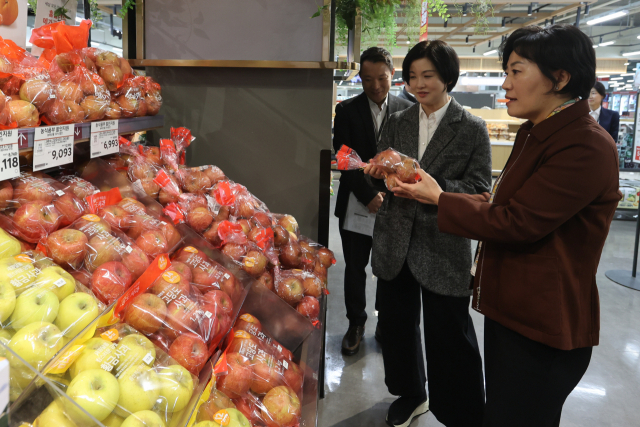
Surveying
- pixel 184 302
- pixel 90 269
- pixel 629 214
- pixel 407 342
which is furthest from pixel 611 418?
pixel 629 214

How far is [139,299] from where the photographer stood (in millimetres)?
1122

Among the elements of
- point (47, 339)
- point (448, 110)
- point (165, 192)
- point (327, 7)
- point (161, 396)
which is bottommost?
point (161, 396)

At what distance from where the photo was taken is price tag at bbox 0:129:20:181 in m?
1.04

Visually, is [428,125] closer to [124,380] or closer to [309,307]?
[309,307]

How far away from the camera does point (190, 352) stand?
3.53ft

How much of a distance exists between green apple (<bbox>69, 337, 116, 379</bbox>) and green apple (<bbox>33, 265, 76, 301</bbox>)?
6.1 inches

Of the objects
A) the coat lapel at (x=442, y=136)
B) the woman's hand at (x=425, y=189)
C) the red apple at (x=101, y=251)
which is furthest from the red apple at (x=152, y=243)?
the coat lapel at (x=442, y=136)

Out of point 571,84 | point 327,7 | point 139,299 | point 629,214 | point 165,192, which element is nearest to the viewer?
point 139,299

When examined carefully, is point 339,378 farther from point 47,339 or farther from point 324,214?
point 47,339

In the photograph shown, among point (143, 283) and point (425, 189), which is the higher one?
point (425, 189)

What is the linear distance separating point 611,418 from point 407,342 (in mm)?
1205

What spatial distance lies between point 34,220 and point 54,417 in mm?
643

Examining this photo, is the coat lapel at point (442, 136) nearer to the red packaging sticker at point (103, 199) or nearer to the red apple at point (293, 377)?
the red apple at point (293, 377)

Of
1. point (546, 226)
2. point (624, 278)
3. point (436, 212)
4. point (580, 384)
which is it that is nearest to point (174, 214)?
point (436, 212)
